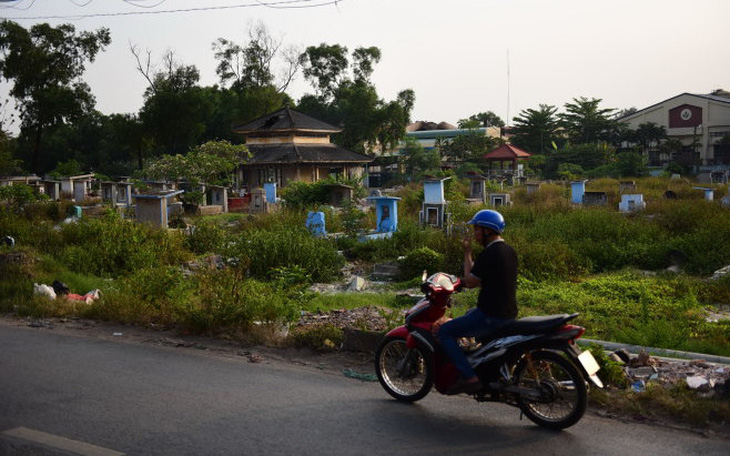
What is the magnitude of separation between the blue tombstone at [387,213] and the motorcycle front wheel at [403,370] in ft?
42.3

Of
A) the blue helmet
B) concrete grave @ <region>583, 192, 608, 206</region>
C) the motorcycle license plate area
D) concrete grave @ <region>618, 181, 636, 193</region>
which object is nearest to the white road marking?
the blue helmet

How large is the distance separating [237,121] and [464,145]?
2106 cm

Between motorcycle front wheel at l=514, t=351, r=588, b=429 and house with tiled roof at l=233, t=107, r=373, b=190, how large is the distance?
134ft

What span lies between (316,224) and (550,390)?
42.7 ft

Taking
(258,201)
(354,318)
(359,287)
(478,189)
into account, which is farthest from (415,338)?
(258,201)

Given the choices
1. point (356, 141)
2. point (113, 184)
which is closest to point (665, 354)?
point (113, 184)

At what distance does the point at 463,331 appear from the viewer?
570 cm

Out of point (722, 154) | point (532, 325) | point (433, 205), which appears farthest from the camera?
point (722, 154)

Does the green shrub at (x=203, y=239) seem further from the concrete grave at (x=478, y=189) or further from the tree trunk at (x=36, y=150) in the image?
the tree trunk at (x=36, y=150)

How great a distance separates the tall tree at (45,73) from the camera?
188ft

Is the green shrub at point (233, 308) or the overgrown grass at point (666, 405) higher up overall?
the green shrub at point (233, 308)

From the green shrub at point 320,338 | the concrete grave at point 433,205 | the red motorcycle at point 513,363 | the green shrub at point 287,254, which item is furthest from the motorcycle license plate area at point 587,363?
the concrete grave at point 433,205

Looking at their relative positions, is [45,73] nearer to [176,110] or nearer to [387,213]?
[176,110]

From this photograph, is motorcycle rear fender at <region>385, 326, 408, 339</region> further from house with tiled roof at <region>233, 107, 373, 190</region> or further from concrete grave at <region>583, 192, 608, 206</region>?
house with tiled roof at <region>233, 107, 373, 190</region>
